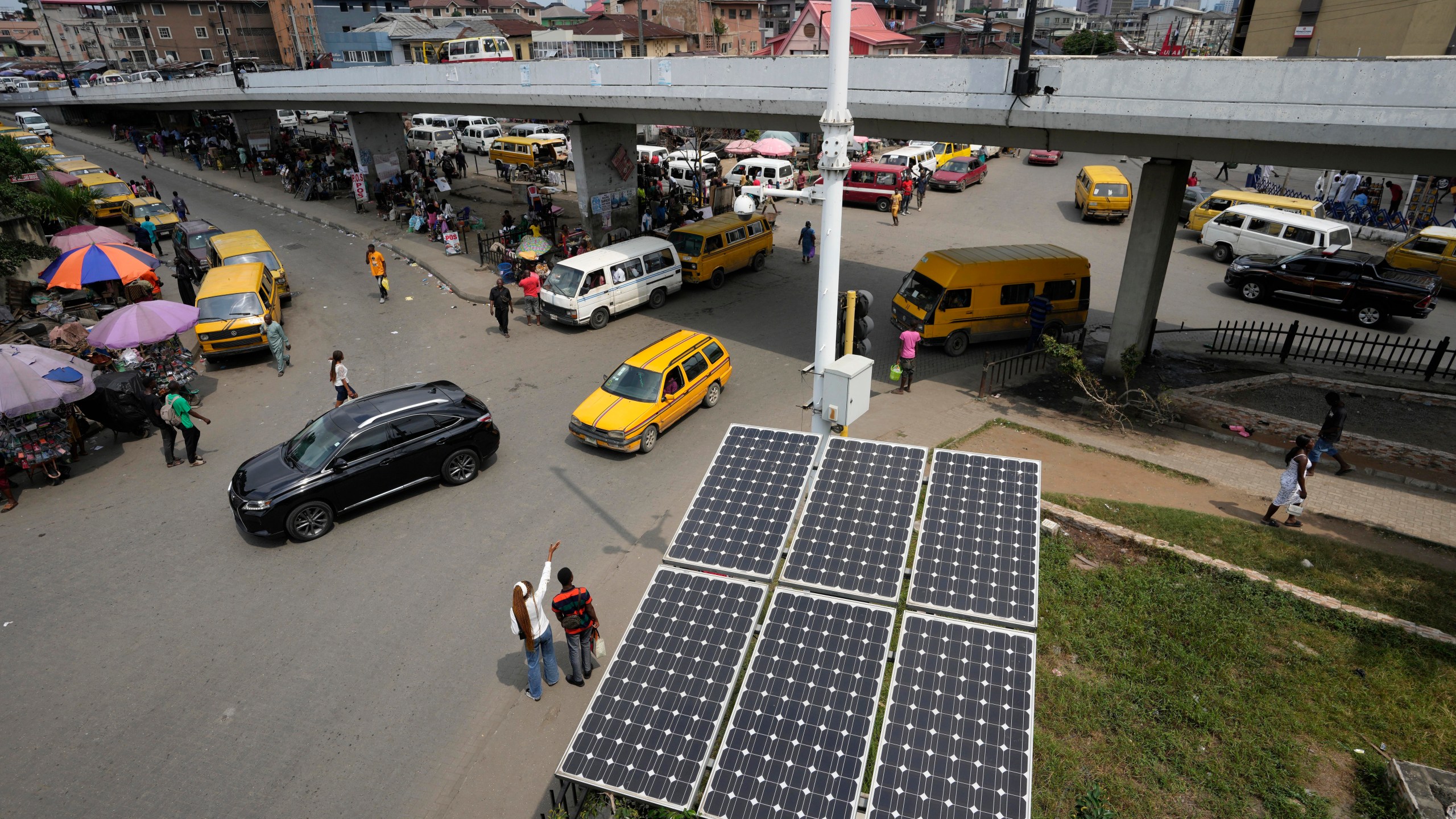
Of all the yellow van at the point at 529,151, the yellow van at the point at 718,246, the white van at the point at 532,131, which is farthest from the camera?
the white van at the point at 532,131

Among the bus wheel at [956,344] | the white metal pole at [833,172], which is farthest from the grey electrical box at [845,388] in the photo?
the bus wheel at [956,344]

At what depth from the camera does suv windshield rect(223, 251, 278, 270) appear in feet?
62.4

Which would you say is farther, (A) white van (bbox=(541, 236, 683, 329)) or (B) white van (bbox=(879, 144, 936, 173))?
(B) white van (bbox=(879, 144, 936, 173))

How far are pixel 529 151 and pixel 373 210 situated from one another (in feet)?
29.1

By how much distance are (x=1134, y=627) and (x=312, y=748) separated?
9.21m

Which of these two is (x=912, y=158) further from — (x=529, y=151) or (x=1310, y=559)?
(x=1310, y=559)

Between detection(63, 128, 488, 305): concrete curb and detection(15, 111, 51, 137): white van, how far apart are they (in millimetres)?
2317

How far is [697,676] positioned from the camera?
18.2 feet

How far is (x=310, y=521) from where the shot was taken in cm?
1041

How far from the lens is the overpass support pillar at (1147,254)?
13.3 m

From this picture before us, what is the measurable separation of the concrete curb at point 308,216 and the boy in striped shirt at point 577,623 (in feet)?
47.6

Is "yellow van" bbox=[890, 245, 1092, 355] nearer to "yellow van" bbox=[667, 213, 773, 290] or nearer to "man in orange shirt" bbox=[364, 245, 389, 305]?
"yellow van" bbox=[667, 213, 773, 290]

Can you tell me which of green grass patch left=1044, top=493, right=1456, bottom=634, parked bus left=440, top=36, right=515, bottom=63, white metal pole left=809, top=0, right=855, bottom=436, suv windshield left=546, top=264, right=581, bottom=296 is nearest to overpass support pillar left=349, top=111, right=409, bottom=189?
parked bus left=440, top=36, right=515, bottom=63

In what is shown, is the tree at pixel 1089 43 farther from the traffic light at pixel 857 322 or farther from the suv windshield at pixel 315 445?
the suv windshield at pixel 315 445
